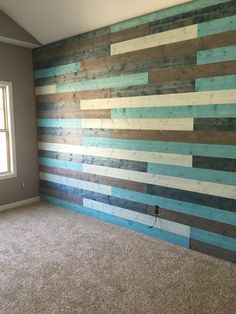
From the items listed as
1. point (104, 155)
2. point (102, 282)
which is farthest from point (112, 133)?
point (102, 282)

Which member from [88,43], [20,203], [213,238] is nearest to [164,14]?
[88,43]

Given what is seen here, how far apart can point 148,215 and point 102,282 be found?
3.67 feet

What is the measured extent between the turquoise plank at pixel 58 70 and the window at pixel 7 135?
18.8 inches

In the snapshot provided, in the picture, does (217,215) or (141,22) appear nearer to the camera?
(217,215)

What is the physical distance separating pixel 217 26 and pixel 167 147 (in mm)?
1250

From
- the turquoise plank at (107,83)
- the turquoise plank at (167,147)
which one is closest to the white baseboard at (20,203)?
the turquoise plank at (167,147)

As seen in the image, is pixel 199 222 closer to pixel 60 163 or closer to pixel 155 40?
pixel 155 40

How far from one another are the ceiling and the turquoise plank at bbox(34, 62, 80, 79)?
1.29 feet

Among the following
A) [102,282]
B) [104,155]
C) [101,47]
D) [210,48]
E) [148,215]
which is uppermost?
[101,47]

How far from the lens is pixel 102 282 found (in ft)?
8.07

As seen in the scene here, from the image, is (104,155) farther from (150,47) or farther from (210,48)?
(210,48)

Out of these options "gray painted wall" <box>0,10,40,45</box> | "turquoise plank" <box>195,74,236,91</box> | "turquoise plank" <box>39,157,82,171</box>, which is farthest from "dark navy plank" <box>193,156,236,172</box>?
"gray painted wall" <box>0,10,40,45</box>

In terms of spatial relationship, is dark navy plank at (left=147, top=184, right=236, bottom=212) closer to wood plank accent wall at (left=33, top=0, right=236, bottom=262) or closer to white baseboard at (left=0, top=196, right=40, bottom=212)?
wood plank accent wall at (left=33, top=0, right=236, bottom=262)

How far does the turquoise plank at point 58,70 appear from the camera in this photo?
3958 mm
